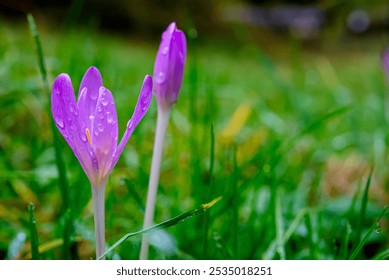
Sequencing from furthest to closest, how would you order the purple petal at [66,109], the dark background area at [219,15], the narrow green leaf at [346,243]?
the dark background area at [219,15]
the narrow green leaf at [346,243]
the purple petal at [66,109]

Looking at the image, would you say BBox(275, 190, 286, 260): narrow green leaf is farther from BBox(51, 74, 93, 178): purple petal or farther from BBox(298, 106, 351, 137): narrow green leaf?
BBox(51, 74, 93, 178): purple petal

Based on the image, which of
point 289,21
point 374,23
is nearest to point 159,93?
point 374,23

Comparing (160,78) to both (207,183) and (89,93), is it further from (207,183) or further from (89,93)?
(207,183)

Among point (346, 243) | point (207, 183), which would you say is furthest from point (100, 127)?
point (207, 183)

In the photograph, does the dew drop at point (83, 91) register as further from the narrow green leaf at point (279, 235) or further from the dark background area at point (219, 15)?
the dark background area at point (219, 15)

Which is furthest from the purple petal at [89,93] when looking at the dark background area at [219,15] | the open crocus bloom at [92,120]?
the dark background area at [219,15]

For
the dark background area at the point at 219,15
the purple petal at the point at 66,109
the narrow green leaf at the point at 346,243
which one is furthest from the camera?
the dark background area at the point at 219,15
